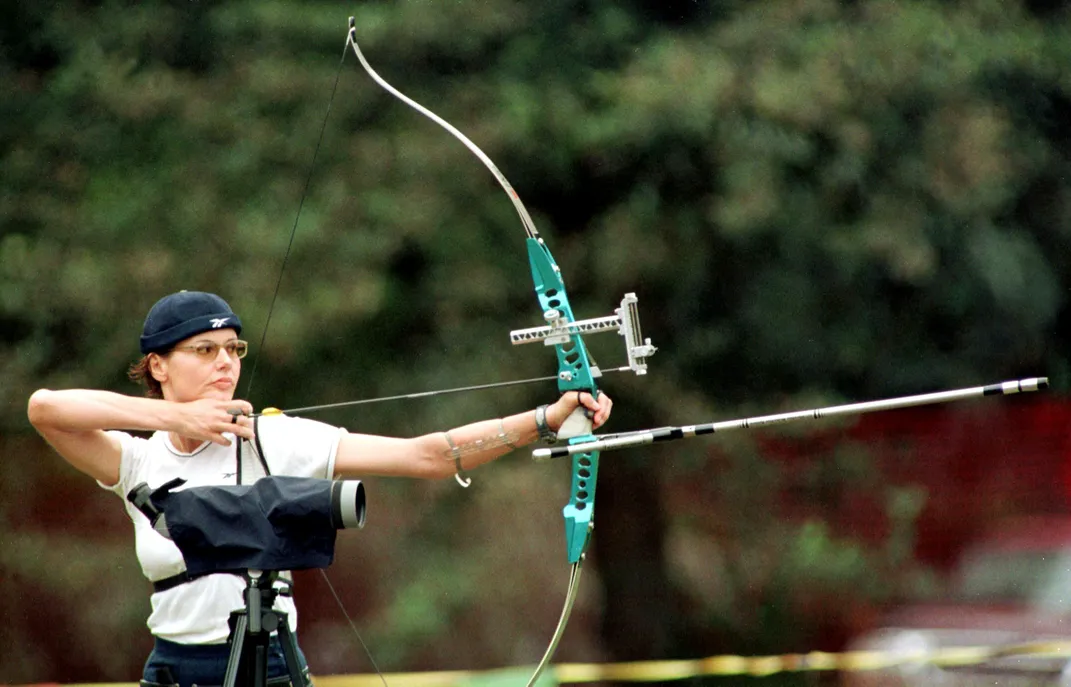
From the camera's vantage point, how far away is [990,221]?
5.66 metres

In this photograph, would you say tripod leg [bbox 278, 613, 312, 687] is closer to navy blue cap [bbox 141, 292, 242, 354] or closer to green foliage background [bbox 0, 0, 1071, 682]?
navy blue cap [bbox 141, 292, 242, 354]

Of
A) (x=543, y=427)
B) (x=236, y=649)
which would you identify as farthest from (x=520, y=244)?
(x=236, y=649)

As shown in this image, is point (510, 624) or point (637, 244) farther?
point (510, 624)

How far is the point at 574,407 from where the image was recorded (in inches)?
105

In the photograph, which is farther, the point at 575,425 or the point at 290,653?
the point at 575,425

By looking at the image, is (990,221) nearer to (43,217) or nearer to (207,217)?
(207,217)

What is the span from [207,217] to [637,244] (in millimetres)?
1495

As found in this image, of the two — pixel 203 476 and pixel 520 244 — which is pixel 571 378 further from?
pixel 520 244

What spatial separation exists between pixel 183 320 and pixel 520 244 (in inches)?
112

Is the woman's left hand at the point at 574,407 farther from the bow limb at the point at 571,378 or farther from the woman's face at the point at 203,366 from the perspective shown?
the woman's face at the point at 203,366

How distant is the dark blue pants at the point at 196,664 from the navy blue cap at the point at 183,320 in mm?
491

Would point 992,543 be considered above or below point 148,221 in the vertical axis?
below

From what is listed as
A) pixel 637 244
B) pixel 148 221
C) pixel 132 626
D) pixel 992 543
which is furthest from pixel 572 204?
pixel 132 626

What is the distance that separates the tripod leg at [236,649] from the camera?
7.17ft
